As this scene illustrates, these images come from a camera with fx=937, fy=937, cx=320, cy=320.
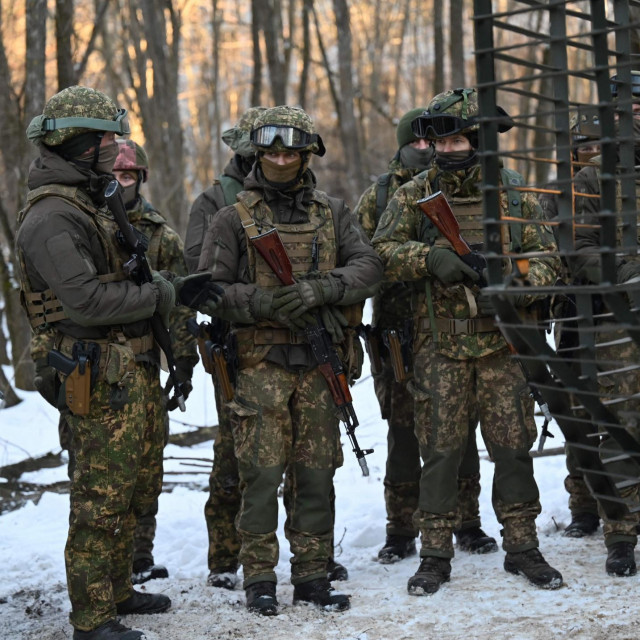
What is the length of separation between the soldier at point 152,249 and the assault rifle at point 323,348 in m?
0.96

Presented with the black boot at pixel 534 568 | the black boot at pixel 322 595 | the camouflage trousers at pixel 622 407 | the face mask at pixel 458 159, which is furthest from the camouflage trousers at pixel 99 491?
the camouflage trousers at pixel 622 407

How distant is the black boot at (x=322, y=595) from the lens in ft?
14.9

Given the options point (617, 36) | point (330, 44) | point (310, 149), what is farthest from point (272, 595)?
point (330, 44)

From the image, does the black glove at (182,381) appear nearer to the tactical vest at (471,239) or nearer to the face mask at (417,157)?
the tactical vest at (471,239)

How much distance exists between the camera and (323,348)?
473cm

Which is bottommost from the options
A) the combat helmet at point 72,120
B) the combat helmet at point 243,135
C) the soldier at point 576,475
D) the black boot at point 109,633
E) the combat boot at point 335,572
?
the black boot at point 109,633

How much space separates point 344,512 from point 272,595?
1.66m

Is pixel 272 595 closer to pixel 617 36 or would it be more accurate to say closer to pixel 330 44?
pixel 617 36

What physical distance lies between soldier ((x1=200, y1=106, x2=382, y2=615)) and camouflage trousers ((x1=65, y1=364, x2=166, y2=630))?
2.06 ft

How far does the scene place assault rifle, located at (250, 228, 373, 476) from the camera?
15.3ft

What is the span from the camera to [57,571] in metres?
5.34

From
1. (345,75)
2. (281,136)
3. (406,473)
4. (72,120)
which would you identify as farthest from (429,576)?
(345,75)

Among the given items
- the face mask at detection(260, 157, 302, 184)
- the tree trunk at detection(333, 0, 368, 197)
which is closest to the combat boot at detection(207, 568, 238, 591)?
the face mask at detection(260, 157, 302, 184)

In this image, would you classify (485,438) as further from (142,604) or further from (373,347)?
(142,604)
